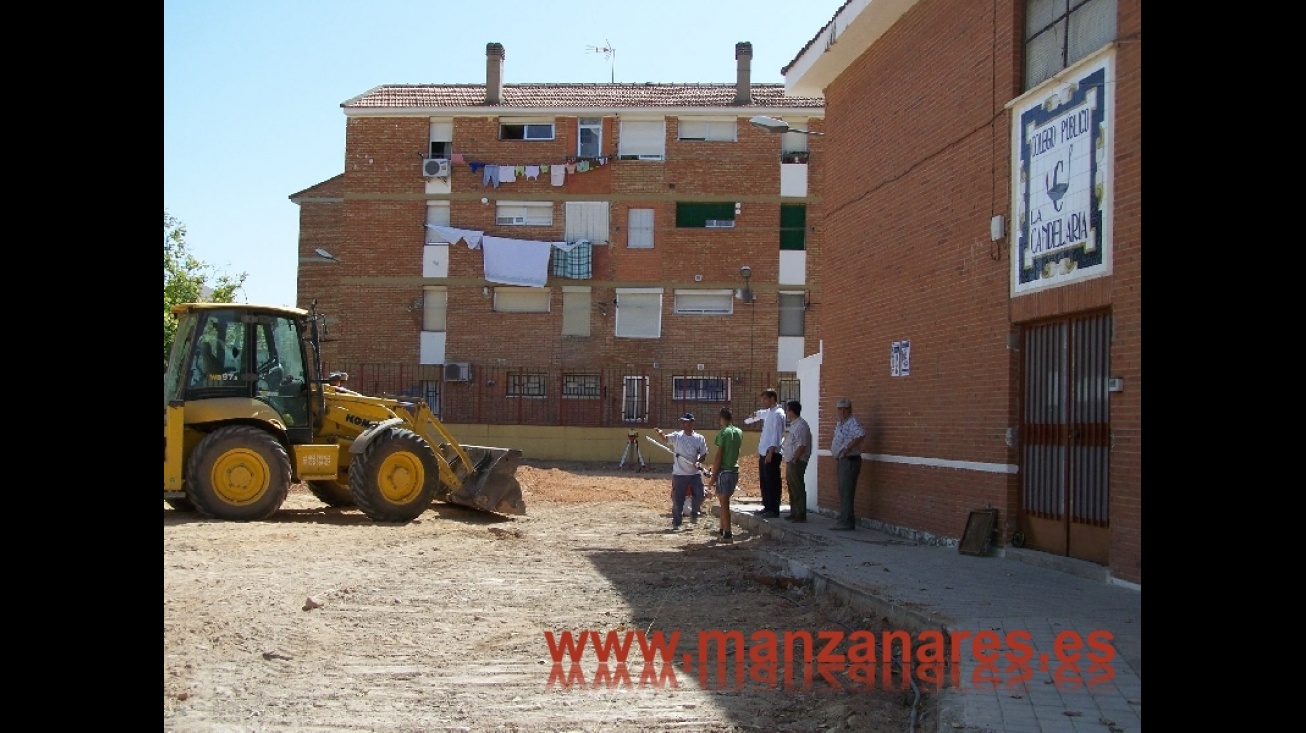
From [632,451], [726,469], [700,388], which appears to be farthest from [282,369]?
[700,388]

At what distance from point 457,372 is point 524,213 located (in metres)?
5.50

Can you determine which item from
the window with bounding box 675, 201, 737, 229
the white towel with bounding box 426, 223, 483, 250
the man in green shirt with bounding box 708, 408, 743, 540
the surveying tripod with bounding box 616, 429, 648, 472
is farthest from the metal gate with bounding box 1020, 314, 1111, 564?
the white towel with bounding box 426, 223, 483, 250

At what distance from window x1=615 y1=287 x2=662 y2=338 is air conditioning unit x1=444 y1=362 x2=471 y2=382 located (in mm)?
4764

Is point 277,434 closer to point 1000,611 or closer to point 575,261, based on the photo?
point 1000,611

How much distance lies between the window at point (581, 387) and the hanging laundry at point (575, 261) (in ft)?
10.1

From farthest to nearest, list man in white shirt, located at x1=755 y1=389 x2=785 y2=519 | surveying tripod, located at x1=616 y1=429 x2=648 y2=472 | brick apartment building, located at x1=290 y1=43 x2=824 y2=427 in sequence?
brick apartment building, located at x1=290 y1=43 x2=824 y2=427 → surveying tripod, located at x1=616 y1=429 x2=648 y2=472 → man in white shirt, located at x1=755 y1=389 x2=785 y2=519

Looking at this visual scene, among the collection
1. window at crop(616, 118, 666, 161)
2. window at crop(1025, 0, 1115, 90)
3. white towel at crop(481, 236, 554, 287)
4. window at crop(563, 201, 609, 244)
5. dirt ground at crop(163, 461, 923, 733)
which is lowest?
dirt ground at crop(163, 461, 923, 733)

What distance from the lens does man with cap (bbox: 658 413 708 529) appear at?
1672cm

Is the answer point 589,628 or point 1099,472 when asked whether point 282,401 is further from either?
point 1099,472

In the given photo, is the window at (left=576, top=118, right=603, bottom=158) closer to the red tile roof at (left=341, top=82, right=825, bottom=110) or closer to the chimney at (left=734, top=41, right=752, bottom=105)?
the red tile roof at (left=341, top=82, right=825, bottom=110)

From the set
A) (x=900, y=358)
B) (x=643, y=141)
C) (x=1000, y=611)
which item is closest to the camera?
(x=1000, y=611)

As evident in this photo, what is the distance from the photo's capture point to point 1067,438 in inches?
437

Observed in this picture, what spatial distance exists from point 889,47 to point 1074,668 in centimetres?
1045
